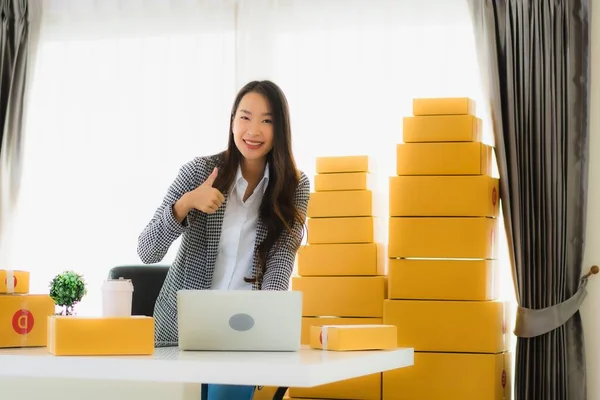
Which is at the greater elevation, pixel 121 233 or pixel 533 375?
pixel 121 233

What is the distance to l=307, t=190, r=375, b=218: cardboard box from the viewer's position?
3182mm

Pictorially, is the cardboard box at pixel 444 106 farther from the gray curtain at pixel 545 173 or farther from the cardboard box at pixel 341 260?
the cardboard box at pixel 341 260

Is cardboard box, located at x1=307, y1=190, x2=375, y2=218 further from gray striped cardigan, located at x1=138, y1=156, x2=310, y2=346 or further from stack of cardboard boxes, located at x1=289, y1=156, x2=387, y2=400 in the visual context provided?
gray striped cardigan, located at x1=138, y1=156, x2=310, y2=346

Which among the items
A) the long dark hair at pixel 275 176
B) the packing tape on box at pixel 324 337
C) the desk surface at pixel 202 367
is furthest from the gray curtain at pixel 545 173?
the desk surface at pixel 202 367

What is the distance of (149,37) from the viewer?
154 inches

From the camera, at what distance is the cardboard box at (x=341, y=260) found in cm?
318

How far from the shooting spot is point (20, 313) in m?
1.98

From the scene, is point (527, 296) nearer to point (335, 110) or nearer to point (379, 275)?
point (379, 275)

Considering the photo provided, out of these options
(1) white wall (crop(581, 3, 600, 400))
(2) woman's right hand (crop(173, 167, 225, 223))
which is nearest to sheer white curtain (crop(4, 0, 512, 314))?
(1) white wall (crop(581, 3, 600, 400))

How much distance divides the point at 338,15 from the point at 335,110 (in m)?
0.41

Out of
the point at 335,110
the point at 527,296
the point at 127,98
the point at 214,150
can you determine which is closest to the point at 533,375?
the point at 527,296

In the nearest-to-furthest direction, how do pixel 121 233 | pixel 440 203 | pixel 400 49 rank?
pixel 440 203 < pixel 400 49 < pixel 121 233

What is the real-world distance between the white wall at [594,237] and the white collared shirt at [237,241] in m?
1.49

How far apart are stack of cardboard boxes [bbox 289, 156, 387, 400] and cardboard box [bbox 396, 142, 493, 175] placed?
0.17m
